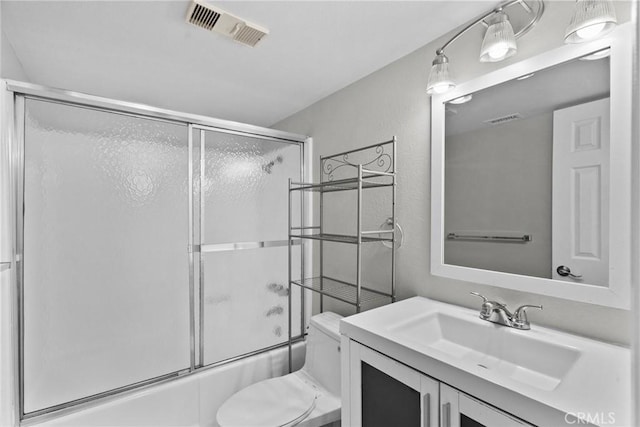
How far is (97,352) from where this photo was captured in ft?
5.15

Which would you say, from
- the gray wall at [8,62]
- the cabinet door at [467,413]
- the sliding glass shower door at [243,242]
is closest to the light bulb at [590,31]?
the cabinet door at [467,413]

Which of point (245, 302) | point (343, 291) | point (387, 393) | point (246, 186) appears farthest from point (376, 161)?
point (245, 302)

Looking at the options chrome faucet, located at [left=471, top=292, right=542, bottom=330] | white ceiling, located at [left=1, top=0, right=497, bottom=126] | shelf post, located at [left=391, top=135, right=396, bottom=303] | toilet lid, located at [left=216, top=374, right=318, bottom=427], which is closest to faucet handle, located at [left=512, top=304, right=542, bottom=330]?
chrome faucet, located at [left=471, top=292, right=542, bottom=330]

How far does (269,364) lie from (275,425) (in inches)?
30.1

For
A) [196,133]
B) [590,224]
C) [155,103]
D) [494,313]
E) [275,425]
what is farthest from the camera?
[155,103]

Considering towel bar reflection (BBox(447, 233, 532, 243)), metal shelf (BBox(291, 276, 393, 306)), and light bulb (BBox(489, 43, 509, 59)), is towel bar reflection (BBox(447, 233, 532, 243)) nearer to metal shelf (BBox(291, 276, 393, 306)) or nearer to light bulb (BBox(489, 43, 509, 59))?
metal shelf (BBox(291, 276, 393, 306))

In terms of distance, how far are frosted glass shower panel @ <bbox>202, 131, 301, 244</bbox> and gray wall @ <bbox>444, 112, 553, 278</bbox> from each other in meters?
1.21

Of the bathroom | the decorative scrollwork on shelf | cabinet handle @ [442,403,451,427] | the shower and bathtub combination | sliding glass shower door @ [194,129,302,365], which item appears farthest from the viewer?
sliding glass shower door @ [194,129,302,365]

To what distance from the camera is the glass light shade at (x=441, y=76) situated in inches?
48.9

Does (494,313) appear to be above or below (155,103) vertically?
below

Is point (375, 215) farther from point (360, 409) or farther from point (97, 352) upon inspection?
point (97, 352)

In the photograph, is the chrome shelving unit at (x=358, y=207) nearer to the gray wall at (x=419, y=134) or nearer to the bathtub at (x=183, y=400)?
the gray wall at (x=419, y=134)

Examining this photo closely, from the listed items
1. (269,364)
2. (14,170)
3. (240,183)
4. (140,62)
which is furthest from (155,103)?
(269,364)

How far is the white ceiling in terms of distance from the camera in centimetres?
123
